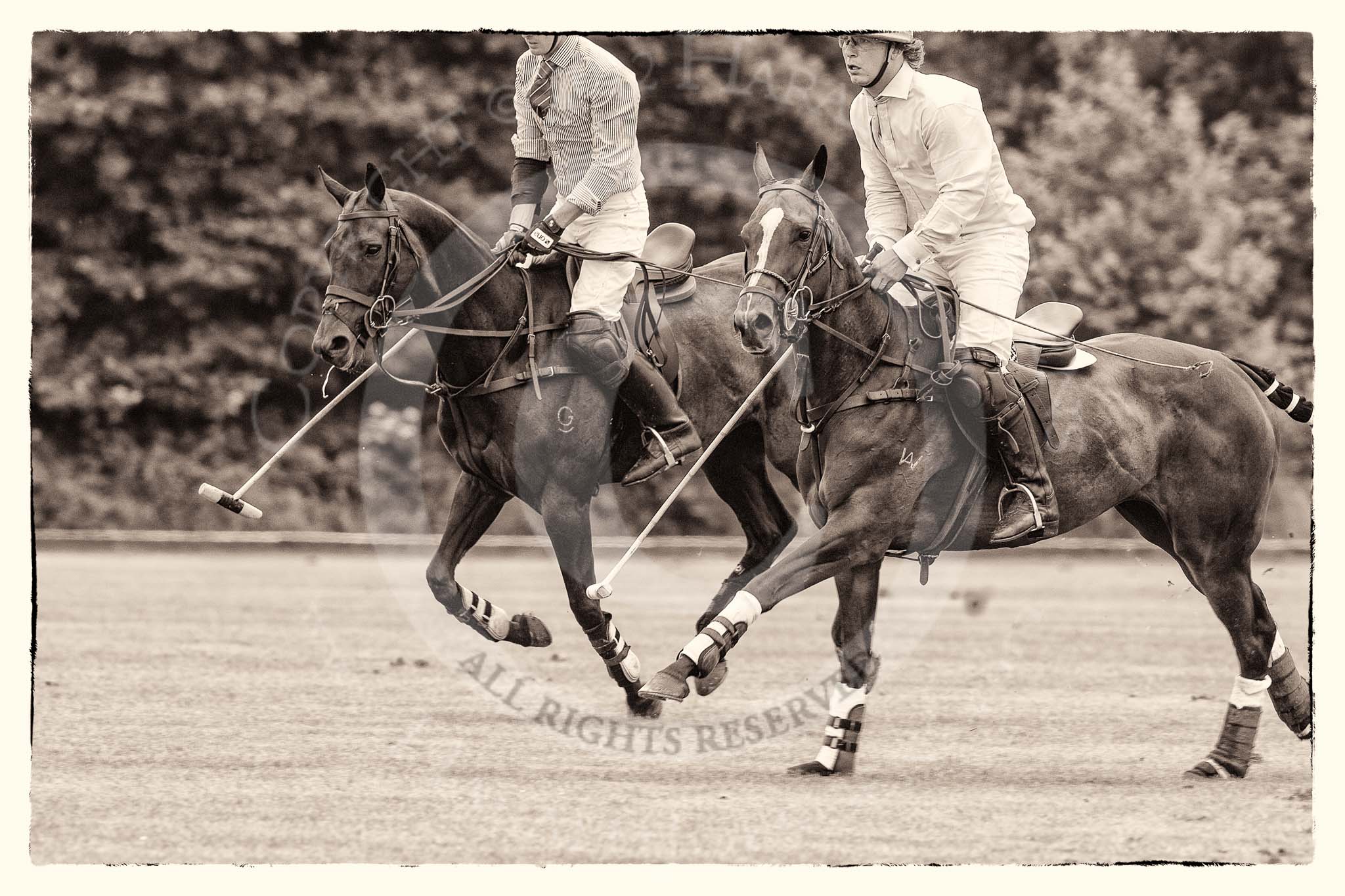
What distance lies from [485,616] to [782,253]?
253 centimetres

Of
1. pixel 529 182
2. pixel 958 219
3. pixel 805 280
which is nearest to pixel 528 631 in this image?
pixel 529 182

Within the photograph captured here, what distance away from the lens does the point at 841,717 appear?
25.1 ft

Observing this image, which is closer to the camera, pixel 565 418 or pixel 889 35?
pixel 889 35

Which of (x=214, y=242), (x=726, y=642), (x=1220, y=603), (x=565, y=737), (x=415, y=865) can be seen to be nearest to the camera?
(x=415, y=865)

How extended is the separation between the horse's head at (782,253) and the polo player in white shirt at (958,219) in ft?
1.44

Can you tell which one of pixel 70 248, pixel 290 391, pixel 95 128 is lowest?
pixel 290 391

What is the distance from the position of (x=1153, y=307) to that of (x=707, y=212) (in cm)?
501

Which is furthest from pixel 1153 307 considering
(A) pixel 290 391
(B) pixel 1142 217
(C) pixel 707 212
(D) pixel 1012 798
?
(D) pixel 1012 798

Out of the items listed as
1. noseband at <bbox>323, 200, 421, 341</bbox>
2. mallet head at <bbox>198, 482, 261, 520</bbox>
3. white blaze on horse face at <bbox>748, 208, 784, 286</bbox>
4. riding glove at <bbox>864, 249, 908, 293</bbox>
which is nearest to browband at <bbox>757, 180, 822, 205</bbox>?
white blaze on horse face at <bbox>748, 208, 784, 286</bbox>

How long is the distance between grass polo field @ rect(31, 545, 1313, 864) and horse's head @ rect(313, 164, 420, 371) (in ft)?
6.06

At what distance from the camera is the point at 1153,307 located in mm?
18688

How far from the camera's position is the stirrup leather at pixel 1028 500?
24.9ft

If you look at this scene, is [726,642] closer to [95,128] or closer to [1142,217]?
[1142,217]

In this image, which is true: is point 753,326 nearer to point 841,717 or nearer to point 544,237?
point 544,237
